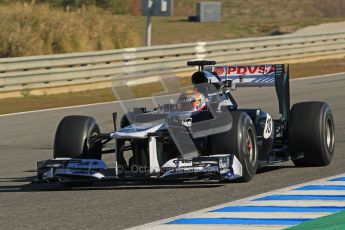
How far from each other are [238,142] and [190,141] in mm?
467

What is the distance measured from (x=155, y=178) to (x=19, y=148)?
202 inches

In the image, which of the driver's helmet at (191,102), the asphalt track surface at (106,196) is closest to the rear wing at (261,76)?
the asphalt track surface at (106,196)

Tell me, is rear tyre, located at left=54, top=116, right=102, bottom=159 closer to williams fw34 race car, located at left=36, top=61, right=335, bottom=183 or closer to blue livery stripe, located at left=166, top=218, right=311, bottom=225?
williams fw34 race car, located at left=36, top=61, right=335, bottom=183

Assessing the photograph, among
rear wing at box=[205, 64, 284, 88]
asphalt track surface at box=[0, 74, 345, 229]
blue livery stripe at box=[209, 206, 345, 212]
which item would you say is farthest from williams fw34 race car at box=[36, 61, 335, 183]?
blue livery stripe at box=[209, 206, 345, 212]

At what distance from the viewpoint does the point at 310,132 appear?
11016 millimetres

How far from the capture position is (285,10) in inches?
2509

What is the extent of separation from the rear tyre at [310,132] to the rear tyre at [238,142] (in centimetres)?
110

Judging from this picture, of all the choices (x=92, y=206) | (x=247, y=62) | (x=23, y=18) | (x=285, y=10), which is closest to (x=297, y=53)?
(x=247, y=62)

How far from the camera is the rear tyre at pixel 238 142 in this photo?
9805mm

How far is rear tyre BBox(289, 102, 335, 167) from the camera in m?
11.0

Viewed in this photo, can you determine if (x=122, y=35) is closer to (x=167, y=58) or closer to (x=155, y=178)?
(x=167, y=58)

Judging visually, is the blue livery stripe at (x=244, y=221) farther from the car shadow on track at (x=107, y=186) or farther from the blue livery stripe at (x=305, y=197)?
the car shadow on track at (x=107, y=186)

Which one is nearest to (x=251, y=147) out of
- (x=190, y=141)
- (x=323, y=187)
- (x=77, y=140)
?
(x=190, y=141)

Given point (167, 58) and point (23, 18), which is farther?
point (23, 18)
